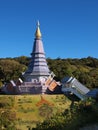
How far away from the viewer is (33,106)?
47219mm

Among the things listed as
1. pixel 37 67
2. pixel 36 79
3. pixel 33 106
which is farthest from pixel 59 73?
pixel 33 106

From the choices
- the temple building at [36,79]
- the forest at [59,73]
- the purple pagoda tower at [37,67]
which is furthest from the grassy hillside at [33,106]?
the forest at [59,73]

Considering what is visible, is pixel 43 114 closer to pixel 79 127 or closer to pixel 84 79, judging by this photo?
pixel 84 79

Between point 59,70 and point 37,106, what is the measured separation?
2233 centimetres

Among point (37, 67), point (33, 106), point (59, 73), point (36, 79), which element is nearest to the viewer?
point (33, 106)

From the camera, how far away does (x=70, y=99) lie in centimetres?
5116

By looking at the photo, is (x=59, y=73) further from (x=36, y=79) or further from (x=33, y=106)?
(x=33, y=106)

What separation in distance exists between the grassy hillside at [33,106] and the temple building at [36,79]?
3.91 meters

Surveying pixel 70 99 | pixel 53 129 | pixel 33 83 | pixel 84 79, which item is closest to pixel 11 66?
pixel 84 79

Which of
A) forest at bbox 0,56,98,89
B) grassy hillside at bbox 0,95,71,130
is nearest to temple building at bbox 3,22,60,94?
grassy hillside at bbox 0,95,71,130

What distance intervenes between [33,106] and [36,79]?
10877mm

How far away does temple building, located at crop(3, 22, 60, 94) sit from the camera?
5462 cm

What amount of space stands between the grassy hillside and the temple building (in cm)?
391

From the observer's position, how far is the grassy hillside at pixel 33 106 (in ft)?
142
